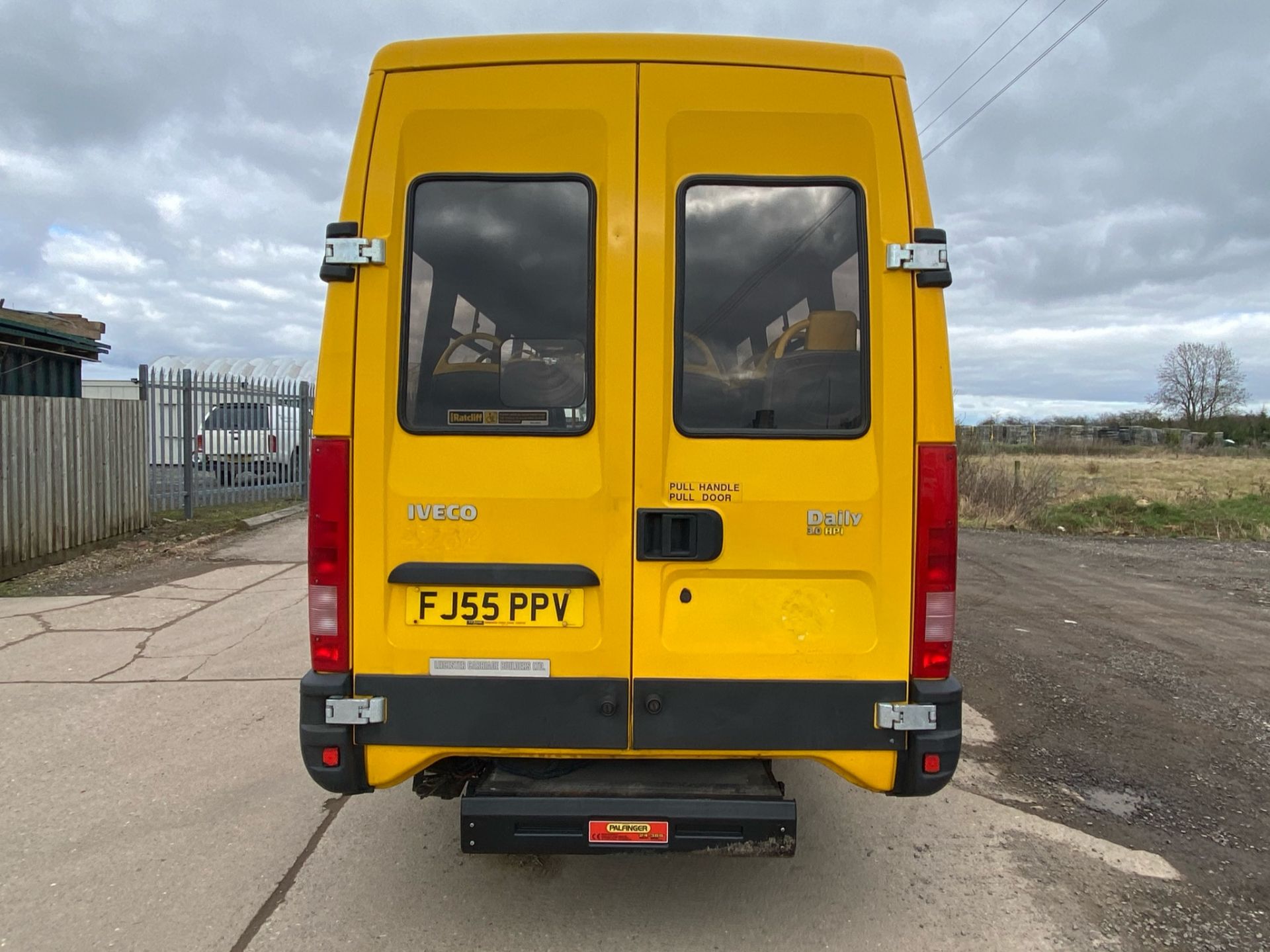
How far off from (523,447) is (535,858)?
183 cm

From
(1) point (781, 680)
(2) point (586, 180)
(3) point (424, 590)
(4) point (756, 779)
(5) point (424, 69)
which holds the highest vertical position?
(5) point (424, 69)

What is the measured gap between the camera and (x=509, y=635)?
8.45 ft

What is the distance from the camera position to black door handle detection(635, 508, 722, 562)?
2547 mm

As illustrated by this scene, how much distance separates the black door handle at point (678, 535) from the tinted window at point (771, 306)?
30 cm

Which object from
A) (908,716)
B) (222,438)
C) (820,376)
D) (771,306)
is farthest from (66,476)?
(908,716)

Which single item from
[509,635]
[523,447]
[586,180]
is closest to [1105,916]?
[509,635]

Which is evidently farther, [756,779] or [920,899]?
[920,899]

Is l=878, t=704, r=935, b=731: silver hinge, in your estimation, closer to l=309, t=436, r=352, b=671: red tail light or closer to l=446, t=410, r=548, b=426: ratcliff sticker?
l=446, t=410, r=548, b=426: ratcliff sticker

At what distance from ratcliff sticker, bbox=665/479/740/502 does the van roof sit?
1.34 m

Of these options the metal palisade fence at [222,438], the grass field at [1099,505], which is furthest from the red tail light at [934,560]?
the grass field at [1099,505]

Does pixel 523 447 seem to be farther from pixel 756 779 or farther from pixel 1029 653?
pixel 1029 653

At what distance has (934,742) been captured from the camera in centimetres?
259

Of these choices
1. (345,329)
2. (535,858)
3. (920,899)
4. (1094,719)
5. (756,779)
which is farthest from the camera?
(1094,719)

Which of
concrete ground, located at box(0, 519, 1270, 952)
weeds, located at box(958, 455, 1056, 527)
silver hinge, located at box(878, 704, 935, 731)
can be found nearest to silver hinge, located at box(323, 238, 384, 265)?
silver hinge, located at box(878, 704, 935, 731)
